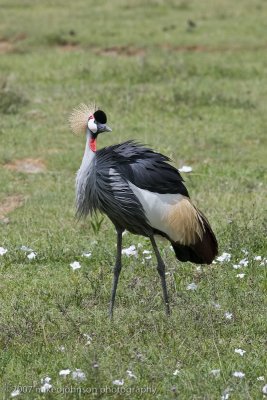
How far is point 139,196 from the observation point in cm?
518

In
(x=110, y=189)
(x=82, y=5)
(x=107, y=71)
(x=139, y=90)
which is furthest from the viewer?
(x=82, y=5)

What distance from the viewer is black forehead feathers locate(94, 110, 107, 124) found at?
532 centimetres

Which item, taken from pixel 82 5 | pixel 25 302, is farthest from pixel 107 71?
pixel 25 302

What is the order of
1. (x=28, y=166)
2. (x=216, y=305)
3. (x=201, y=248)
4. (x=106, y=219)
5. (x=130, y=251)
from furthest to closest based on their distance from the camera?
(x=28, y=166)
(x=106, y=219)
(x=130, y=251)
(x=201, y=248)
(x=216, y=305)

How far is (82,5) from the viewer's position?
15766 mm

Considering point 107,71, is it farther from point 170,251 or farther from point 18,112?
point 170,251

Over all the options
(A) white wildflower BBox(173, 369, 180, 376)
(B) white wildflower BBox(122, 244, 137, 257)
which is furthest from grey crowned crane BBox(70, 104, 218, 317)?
(A) white wildflower BBox(173, 369, 180, 376)

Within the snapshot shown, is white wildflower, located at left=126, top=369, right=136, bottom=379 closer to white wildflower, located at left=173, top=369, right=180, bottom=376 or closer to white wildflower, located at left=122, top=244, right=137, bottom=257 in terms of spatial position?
white wildflower, located at left=173, top=369, right=180, bottom=376

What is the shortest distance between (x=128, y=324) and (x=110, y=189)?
740 mm

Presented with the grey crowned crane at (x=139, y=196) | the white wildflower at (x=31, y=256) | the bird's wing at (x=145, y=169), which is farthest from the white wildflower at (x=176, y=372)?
the white wildflower at (x=31, y=256)

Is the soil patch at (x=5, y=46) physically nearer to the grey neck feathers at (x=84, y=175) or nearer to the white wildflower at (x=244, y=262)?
the white wildflower at (x=244, y=262)

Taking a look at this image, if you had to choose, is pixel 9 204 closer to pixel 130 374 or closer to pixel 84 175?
pixel 84 175

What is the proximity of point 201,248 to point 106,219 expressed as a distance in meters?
1.91

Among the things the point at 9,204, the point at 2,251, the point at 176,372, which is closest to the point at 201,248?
the point at 176,372
